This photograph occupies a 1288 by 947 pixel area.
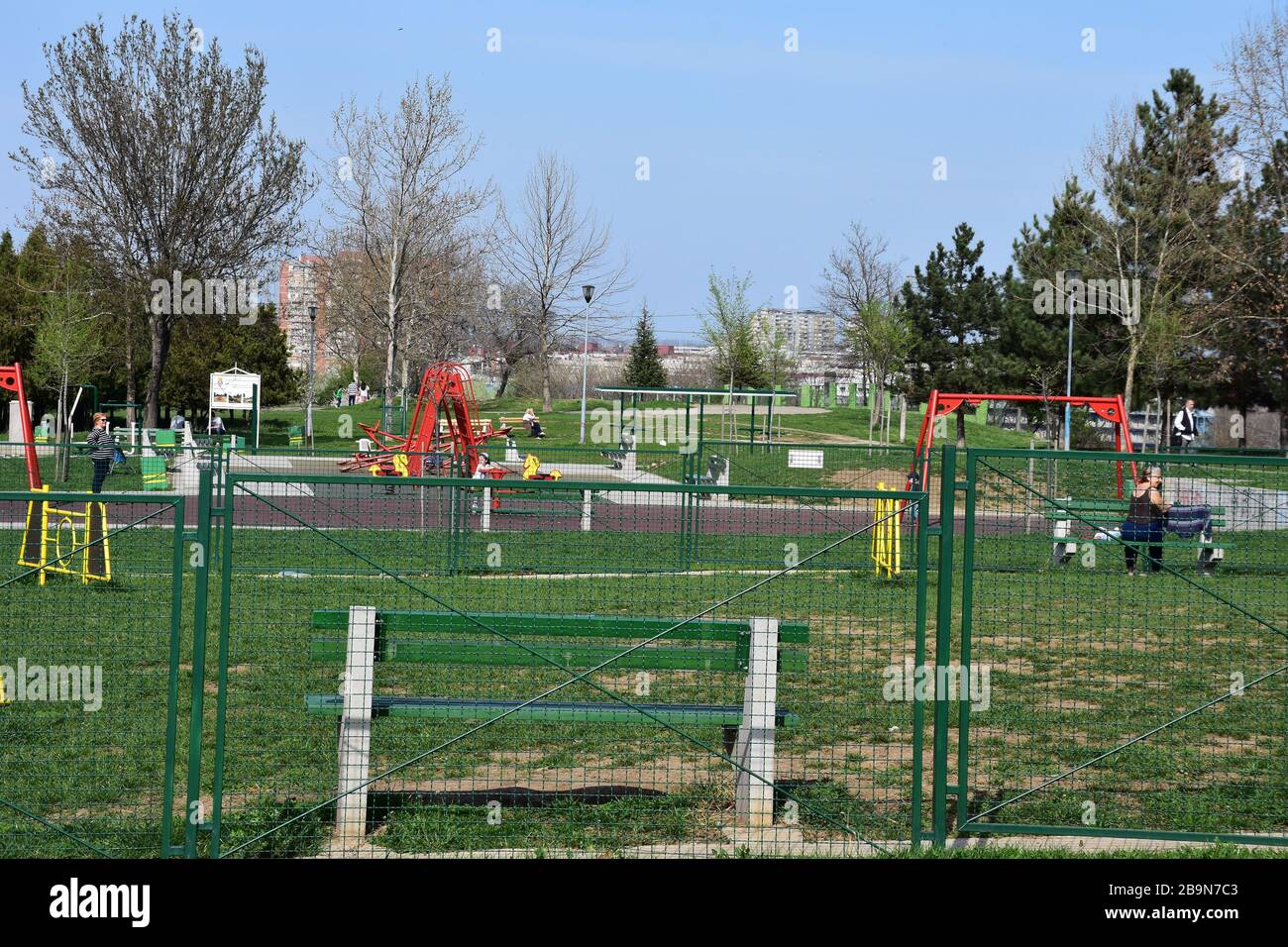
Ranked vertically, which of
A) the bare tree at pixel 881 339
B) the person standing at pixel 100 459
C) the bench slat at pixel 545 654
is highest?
the bare tree at pixel 881 339

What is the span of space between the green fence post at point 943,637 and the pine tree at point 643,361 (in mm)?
53016

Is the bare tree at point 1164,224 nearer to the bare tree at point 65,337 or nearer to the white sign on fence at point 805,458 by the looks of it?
the white sign on fence at point 805,458

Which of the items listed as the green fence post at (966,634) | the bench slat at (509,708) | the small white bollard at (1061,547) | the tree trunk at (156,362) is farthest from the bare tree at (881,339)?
the green fence post at (966,634)

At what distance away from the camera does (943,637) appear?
5.95 m

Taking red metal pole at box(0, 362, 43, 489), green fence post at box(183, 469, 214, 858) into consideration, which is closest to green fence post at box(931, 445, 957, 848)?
green fence post at box(183, 469, 214, 858)

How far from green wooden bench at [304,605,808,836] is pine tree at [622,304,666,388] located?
52473 millimetres

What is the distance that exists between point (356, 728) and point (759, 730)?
1.99 metres

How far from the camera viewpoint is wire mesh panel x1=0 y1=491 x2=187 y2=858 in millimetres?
5613

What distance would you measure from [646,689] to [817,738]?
4.86ft

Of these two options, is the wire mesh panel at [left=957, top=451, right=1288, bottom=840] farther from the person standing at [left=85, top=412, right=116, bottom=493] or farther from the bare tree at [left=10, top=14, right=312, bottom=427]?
the bare tree at [left=10, top=14, right=312, bottom=427]

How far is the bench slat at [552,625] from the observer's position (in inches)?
253

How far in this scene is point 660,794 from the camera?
661 centimetres
